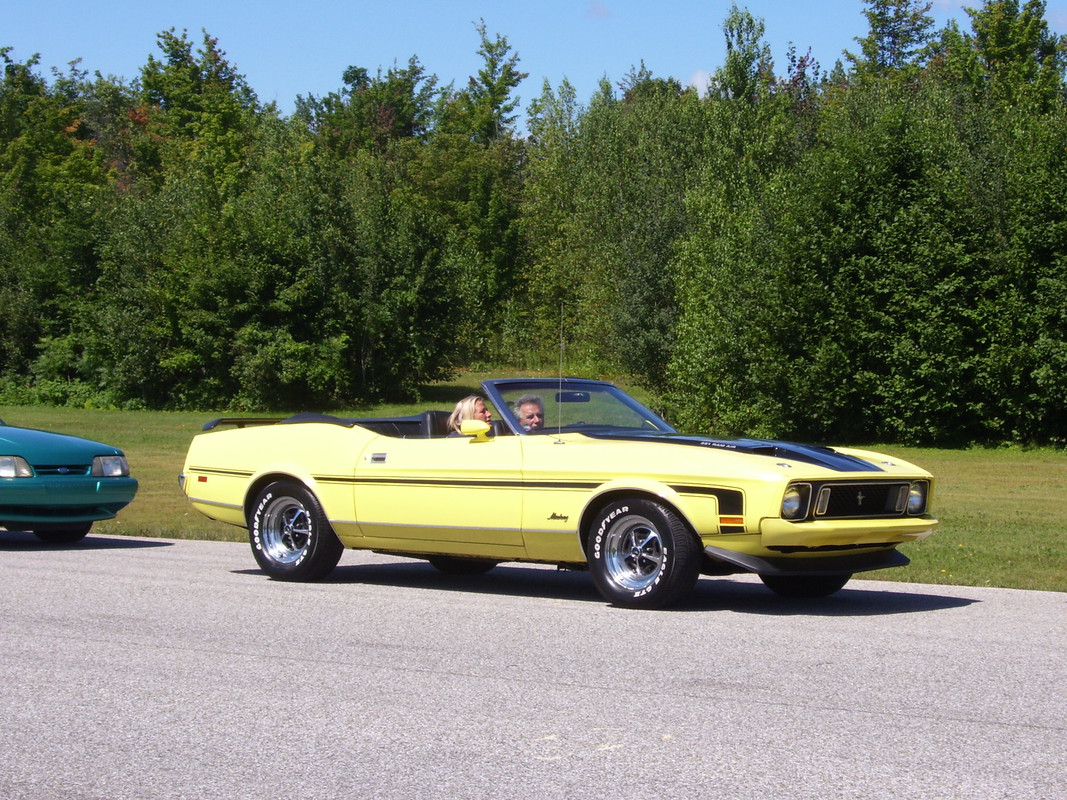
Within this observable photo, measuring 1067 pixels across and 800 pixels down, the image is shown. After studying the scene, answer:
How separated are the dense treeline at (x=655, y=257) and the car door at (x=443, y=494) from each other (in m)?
3.43

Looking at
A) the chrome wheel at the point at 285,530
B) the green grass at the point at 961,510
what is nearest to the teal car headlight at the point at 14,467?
the green grass at the point at 961,510

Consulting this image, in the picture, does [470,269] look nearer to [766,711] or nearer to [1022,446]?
[1022,446]

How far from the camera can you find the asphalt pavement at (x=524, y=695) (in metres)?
4.25

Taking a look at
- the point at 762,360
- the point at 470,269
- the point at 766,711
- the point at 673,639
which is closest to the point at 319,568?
the point at 673,639

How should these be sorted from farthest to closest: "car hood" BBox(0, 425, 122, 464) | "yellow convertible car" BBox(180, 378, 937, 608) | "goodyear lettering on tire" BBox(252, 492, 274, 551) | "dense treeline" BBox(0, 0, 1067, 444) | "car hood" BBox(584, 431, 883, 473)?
1. "dense treeline" BBox(0, 0, 1067, 444)
2. "car hood" BBox(0, 425, 122, 464)
3. "goodyear lettering on tire" BBox(252, 492, 274, 551)
4. "car hood" BBox(584, 431, 883, 473)
5. "yellow convertible car" BBox(180, 378, 937, 608)

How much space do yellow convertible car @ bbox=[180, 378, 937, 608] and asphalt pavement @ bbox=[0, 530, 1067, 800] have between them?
362 millimetres

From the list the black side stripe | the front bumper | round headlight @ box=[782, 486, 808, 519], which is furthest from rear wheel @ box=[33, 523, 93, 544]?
round headlight @ box=[782, 486, 808, 519]

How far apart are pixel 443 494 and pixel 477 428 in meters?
0.56

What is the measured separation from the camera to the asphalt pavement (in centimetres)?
425

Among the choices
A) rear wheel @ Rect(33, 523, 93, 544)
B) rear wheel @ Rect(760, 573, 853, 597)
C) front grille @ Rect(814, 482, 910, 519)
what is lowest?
rear wheel @ Rect(33, 523, 93, 544)

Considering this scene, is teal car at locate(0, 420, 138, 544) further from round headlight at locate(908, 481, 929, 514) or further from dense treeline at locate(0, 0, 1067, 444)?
round headlight at locate(908, 481, 929, 514)

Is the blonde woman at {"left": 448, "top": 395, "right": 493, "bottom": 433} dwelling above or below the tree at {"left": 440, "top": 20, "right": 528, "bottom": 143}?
below

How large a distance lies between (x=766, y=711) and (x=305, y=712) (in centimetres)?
190

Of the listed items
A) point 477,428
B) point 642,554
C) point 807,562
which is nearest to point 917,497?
point 807,562
